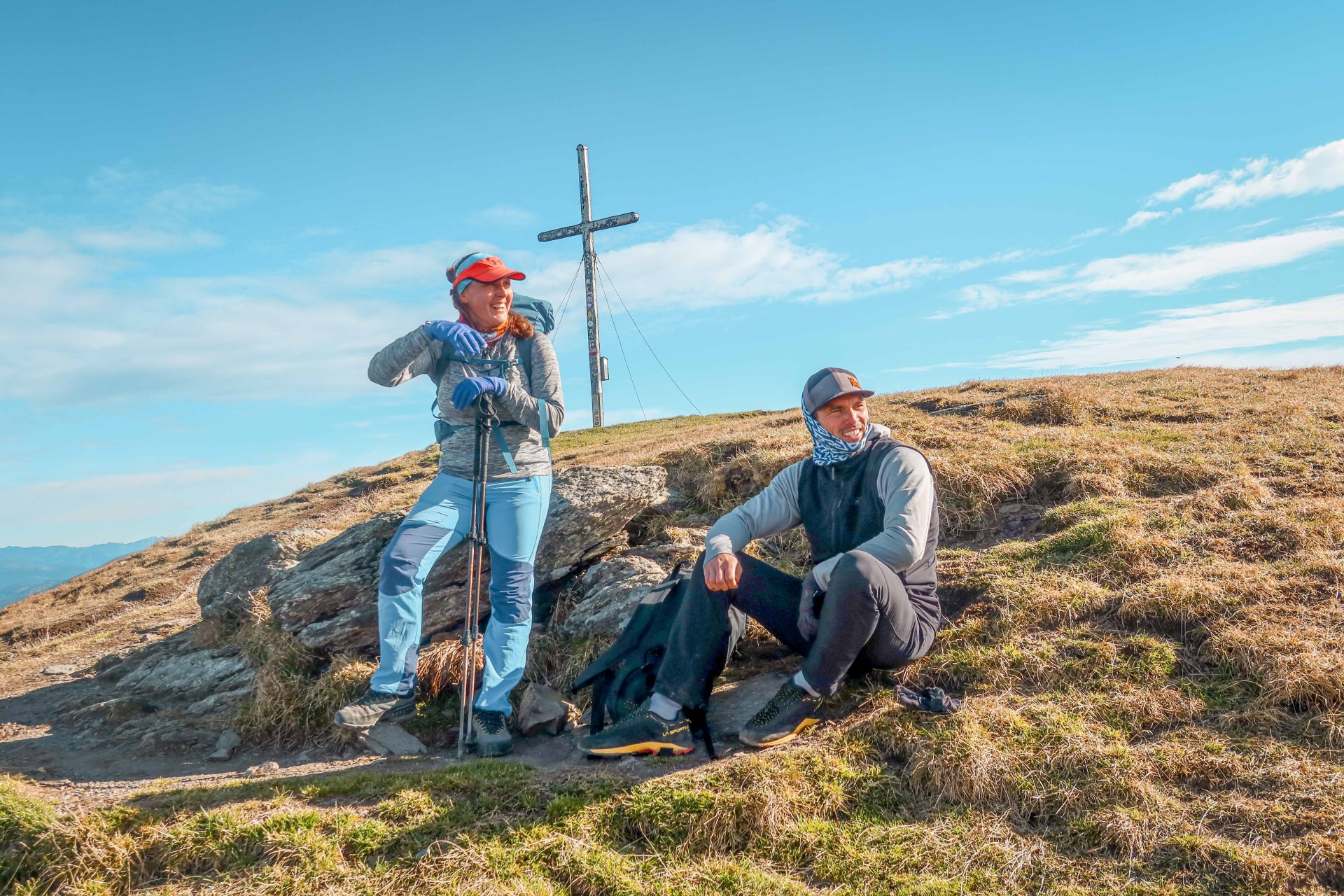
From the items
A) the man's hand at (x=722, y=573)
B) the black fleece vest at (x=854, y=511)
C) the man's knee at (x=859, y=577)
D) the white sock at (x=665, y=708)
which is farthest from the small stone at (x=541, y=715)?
the man's knee at (x=859, y=577)

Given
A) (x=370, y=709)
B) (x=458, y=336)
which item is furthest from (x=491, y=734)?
(x=458, y=336)

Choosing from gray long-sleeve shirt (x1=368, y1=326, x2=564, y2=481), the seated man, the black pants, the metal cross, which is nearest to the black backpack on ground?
the black pants

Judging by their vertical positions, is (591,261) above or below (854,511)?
above

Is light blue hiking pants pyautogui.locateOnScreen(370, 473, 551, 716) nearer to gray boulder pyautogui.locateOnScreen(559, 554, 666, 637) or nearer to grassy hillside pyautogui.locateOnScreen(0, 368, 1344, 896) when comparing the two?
grassy hillside pyautogui.locateOnScreen(0, 368, 1344, 896)

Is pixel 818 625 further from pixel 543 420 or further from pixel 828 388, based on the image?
pixel 543 420

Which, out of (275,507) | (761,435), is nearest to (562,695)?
(761,435)

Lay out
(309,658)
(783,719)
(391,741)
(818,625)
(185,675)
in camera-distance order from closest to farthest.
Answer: (783,719) < (818,625) < (391,741) < (309,658) < (185,675)

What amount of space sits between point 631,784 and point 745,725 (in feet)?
2.50

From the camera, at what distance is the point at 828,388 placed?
16.1 feet

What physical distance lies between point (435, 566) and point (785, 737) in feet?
14.1

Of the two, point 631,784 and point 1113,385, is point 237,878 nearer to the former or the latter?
point 631,784

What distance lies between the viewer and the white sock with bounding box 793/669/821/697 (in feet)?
14.9

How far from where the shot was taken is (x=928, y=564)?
495 centimetres

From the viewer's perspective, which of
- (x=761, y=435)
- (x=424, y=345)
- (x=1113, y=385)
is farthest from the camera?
(x=1113, y=385)
